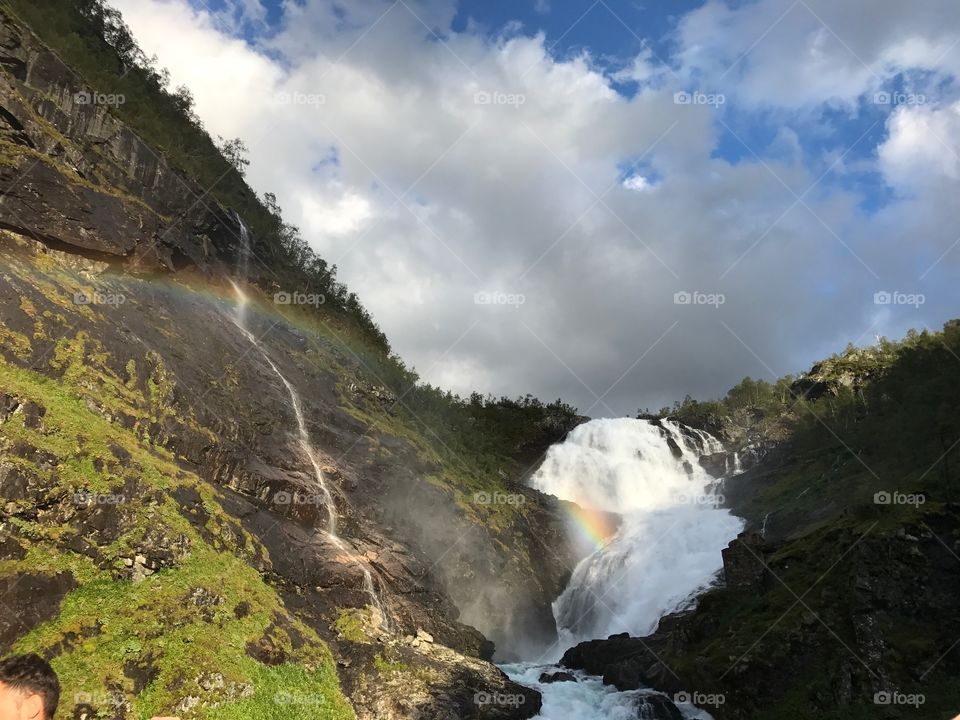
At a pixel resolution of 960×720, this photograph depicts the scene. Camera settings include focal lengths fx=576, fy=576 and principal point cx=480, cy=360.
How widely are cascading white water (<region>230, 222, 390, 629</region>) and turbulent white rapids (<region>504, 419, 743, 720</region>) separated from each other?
29.8ft

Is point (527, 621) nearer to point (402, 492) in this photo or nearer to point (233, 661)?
Answer: point (402, 492)

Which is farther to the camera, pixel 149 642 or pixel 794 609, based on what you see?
pixel 794 609

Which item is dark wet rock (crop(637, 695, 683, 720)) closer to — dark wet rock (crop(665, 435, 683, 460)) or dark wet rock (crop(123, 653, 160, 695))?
dark wet rock (crop(123, 653, 160, 695))

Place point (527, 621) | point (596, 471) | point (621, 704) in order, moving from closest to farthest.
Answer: point (621, 704), point (527, 621), point (596, 471)

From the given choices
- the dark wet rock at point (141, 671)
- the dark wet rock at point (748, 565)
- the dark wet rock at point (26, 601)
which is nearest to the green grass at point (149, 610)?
the dark wet rock at point (141, 671)

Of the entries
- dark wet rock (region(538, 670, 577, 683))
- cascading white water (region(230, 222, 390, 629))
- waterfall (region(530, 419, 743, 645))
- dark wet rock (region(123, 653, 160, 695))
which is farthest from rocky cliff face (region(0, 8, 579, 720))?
dark wet rock (region(538, 670, 577, 683))

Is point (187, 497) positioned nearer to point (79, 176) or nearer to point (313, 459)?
point (313, 459)

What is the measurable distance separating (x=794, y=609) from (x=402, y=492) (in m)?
22.4

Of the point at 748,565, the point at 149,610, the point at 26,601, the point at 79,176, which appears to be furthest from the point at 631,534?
the point at 79,176

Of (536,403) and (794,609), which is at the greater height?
(536,403)

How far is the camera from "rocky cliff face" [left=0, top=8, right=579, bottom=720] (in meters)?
15.6

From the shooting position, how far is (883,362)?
79.7 metres

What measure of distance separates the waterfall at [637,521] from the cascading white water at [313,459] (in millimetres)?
20906

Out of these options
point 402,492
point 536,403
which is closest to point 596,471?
point 536,403
